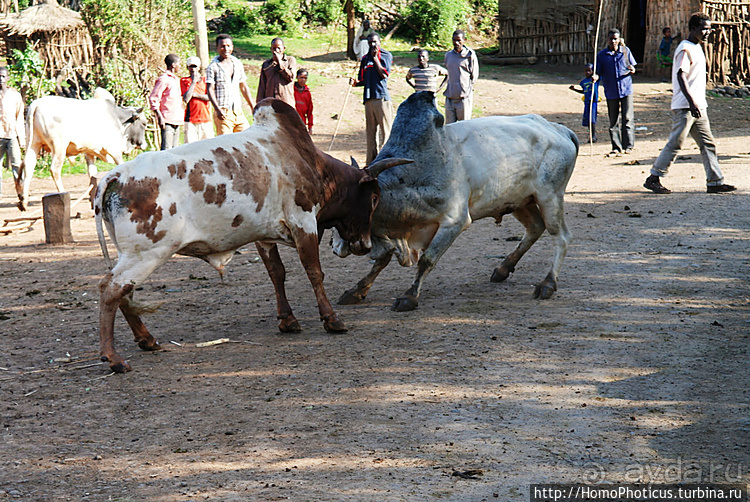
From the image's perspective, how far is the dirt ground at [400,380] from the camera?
3.33 m

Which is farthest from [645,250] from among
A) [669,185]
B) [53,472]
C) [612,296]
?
[53,472]

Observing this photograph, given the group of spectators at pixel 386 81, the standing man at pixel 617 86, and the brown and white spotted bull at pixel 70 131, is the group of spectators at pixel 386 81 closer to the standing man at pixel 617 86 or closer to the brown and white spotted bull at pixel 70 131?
the standing man at pixel 617 86

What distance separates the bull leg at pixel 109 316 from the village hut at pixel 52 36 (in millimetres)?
11646

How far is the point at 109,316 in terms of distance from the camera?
15.2ft

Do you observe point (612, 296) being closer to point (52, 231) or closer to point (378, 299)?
point (378, 299)

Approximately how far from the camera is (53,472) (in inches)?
136

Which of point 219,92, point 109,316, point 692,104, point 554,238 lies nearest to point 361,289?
point 554,238

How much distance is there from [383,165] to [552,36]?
58.0 feet

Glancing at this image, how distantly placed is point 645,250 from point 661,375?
2.84 metres

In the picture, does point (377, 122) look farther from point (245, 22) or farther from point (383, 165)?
point (245, 22)

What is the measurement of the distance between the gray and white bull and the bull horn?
5.7 inches

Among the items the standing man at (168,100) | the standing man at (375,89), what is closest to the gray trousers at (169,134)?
the standing man at (168,100)

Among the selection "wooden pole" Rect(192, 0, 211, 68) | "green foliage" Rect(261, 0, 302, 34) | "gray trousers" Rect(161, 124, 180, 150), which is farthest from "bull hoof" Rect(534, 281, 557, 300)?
"green foliage" Rect(261, 0, 302, 34)

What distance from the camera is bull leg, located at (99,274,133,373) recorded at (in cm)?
456
